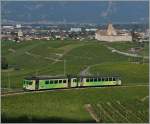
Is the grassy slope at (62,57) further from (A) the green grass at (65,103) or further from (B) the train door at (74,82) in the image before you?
(A) the green grass at (65,103)

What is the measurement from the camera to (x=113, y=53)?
398ft

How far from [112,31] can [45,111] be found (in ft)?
462

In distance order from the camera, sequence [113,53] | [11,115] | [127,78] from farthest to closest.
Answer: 1. [113,53]
2. [127,78]
3. [11,115]

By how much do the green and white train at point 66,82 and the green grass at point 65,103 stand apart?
4.64 feet

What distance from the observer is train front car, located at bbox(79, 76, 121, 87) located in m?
51.5

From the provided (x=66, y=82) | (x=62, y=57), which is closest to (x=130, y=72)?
(x=66, y=82)

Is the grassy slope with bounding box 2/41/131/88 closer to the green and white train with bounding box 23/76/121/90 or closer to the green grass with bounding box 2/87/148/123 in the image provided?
the green and white train with bounding box 23/76/121/90

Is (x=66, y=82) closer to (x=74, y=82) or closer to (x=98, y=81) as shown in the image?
(x=74, y=82)

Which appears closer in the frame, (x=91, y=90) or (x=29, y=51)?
(x=91, y=90)

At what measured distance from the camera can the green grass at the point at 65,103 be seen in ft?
129

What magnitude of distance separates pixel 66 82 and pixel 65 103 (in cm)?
518

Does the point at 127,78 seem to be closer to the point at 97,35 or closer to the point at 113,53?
the point at 113,53

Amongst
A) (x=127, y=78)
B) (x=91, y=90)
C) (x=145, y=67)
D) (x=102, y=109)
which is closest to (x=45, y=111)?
(x=102, y=109)

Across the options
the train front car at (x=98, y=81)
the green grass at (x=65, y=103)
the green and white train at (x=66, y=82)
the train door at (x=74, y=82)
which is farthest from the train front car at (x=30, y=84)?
the train front car at (x=98, y=81)
